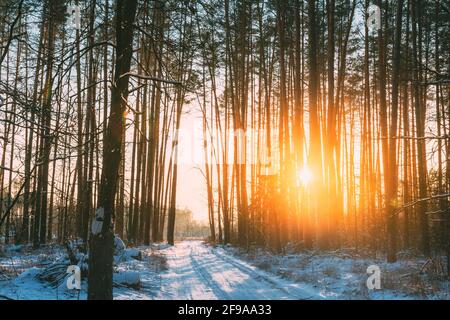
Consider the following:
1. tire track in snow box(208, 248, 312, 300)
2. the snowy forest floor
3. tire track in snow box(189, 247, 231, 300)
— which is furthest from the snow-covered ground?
tire track in snow box(189, 247, 231, 300)

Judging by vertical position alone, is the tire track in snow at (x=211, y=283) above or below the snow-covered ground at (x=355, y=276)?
below

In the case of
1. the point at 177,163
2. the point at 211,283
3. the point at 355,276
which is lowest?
the point at 211,283

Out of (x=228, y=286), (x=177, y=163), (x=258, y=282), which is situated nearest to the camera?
(x=228, y=286)

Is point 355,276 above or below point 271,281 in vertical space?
above

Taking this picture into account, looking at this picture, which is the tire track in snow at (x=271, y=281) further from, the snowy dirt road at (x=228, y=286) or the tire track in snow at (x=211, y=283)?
the tire track in snow at (x=211, y=283)

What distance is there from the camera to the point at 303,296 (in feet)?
24.1

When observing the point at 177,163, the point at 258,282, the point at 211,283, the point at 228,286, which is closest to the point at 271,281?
the point at 258,282

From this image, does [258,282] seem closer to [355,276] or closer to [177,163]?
[355,276]

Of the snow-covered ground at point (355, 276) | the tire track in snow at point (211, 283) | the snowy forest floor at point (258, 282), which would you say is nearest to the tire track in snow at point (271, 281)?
the snowy forest floor at point (258, 282)

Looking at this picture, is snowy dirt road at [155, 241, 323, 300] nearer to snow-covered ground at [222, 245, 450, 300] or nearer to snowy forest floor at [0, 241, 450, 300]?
snowy forest floor at [0, 241, 450, 300]

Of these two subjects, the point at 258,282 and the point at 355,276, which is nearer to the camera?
the point at 355,276

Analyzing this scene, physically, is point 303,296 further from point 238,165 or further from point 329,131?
point 238,165
